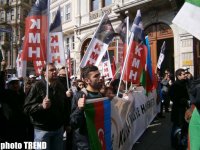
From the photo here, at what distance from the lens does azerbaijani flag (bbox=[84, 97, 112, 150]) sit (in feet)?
11.2

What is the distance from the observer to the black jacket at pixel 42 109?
150 inches

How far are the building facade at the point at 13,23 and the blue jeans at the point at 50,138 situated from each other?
51916mm

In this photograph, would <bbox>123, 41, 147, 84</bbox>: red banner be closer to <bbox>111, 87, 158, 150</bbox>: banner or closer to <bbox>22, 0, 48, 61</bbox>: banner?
<bbox>111, 87, 158, 150</bbox>: banner

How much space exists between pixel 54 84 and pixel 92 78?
76 cm

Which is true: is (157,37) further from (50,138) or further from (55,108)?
(50,138)

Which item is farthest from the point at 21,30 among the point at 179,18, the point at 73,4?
the point at 179,18

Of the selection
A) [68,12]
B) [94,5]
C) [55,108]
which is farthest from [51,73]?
[68,12]

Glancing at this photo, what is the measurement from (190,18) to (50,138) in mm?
2362

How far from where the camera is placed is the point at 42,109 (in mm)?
3762

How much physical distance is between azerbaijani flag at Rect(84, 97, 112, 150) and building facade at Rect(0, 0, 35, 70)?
52232 mm

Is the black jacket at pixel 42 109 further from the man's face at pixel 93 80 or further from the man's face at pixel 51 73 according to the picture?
the man's face at pixel 93 80

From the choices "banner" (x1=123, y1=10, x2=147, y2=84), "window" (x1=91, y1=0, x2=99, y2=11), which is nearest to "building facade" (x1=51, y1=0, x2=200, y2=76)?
"window" (x1=91, y1=0, x2=99, y2=11)

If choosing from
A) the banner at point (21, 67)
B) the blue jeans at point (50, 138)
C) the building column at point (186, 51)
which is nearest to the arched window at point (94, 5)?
the building column at point (186, 51)

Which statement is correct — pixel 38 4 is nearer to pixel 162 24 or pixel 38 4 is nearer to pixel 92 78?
pixel 92 78
